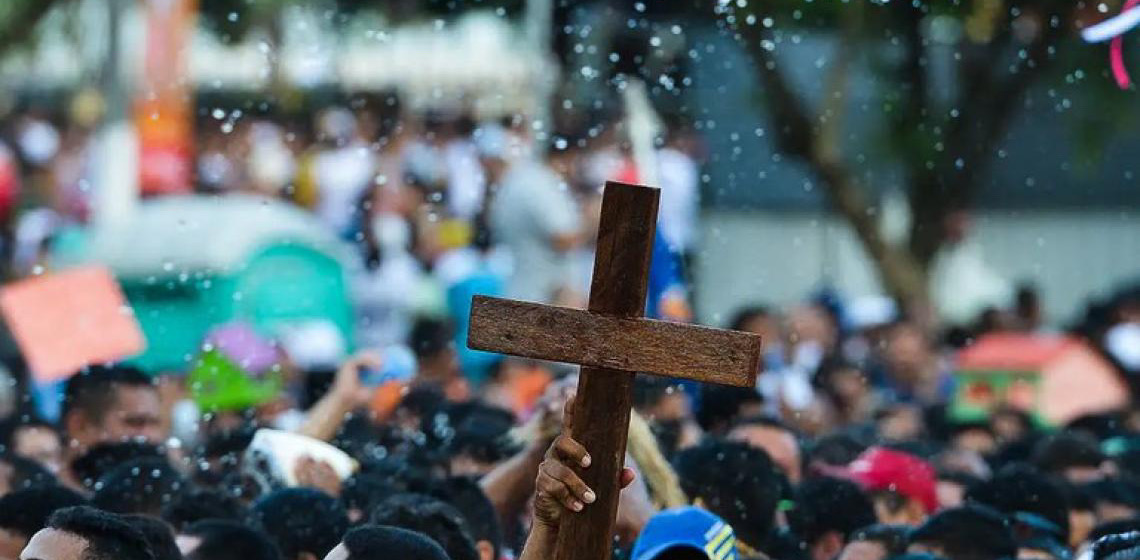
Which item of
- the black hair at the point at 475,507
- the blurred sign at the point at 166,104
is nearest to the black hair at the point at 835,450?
the black hair at the point at 475,507

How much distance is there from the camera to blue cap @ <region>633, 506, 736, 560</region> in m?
4.96

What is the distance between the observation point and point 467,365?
1134cm

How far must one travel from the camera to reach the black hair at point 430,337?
10.8 m

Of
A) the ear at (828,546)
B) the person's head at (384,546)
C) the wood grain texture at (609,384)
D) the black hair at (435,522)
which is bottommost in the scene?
the ear at (828,546)

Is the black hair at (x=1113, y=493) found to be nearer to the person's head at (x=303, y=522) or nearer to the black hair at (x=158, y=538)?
the person's head at (x=303, y=522)

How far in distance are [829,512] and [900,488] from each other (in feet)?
1.83

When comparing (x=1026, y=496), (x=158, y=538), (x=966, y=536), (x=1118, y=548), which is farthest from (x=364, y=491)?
(x=1118, y=548)

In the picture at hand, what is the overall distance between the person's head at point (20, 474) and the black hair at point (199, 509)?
43 centimetres

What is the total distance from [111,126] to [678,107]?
4434 mm

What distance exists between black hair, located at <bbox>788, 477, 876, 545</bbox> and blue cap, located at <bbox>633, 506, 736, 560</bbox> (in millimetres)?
1853

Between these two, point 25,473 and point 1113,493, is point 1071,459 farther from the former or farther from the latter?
point 25,473

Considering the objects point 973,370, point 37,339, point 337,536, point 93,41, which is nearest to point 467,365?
point 973,370

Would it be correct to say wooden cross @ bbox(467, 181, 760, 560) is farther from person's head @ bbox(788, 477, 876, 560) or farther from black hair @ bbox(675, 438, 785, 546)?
person's head @ bbox(788, 477, 876, 560)

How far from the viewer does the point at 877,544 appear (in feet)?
21.1
